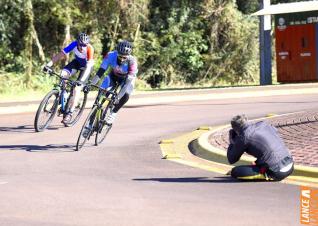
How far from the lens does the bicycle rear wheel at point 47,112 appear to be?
13859 millimetres

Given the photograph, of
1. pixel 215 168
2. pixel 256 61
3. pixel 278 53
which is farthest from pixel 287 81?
pixel 215 168

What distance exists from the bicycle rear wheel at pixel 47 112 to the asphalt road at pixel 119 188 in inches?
8.0

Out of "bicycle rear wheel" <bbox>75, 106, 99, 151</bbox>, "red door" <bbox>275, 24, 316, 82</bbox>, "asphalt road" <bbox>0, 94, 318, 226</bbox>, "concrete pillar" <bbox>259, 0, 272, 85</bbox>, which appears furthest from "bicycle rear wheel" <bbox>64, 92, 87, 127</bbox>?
"red door" <bbox>275, 24, 316, 82</bbox>

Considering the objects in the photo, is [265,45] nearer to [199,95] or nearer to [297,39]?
[297,39]

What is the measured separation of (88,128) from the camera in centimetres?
1168

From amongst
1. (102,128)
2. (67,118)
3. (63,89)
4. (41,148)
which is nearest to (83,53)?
(63,89)

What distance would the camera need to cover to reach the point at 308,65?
91.8 ft

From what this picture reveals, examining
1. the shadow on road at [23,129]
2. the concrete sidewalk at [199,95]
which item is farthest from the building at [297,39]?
the shadow on road at [23,129]

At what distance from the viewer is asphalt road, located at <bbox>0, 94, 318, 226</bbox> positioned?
23.0 feet

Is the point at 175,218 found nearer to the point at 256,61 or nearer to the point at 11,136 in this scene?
the point at 11,136

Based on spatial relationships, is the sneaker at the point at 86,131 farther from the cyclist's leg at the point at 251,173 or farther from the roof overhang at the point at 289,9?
the roof overhang at the point at 289,9

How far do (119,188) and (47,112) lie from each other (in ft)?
18.8

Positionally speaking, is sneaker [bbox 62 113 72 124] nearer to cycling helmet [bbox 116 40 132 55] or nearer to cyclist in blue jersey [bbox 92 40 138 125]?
cyclist in blue jersey [bbox 92 40 138 125]

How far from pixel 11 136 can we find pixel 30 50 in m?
16.5
